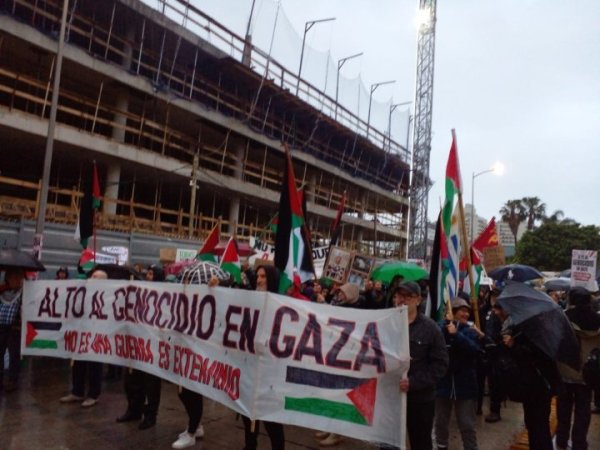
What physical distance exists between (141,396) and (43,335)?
163cm

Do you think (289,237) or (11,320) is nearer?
(289,237)

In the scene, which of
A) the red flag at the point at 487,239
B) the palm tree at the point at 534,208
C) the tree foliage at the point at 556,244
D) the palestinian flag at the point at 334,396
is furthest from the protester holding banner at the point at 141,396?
the palm tree at the point at 534,208

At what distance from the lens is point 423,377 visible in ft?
11.9

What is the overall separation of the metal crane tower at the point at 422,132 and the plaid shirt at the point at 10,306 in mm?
38344

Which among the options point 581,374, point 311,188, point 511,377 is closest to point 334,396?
point 511,377

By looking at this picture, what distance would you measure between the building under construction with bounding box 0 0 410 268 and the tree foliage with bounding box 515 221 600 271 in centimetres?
2669

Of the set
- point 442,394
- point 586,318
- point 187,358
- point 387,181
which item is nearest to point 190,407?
point 187,358

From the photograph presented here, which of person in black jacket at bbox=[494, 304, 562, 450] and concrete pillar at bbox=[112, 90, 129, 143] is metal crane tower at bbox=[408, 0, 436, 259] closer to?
concrete pillar at bbox=[112, 90, 129, 143]

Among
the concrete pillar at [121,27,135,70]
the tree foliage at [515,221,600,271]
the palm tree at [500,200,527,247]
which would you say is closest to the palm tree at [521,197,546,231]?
the palm tree at [500,200,527,247]

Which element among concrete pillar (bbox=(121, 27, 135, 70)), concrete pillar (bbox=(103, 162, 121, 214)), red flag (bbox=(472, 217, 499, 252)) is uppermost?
concrete pillar (bbox=(121, 27, 135, 70))

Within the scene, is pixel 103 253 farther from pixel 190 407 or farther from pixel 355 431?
pixel 355 431

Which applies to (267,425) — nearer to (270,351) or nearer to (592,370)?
(270,351)

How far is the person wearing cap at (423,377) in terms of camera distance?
3625mm

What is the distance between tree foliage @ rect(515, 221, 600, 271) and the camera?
1900 inches
